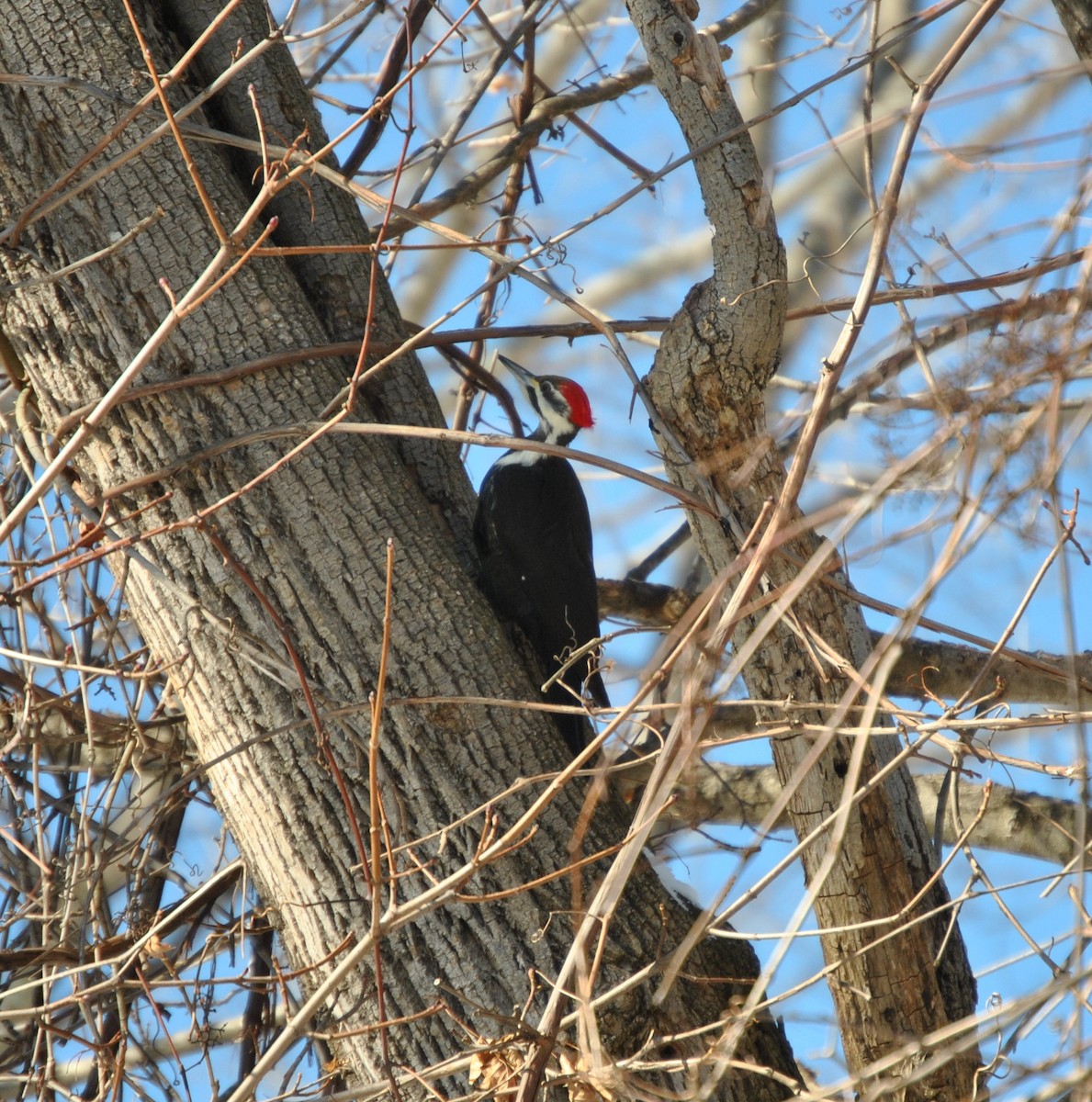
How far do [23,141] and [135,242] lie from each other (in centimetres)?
29

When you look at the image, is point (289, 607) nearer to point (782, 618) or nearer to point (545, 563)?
point (782, 618)

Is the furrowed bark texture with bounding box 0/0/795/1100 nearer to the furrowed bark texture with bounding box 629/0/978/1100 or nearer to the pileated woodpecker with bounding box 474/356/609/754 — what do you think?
the furrowed bark texture with bounding box 629/0/978/1100

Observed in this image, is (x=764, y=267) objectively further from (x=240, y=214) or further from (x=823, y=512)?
(x=240, y=214)

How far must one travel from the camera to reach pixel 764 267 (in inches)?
84.2

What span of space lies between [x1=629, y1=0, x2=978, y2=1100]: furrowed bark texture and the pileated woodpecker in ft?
1.91

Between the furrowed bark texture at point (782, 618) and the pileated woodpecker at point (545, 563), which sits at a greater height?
the pileated woodpecker at point (545, 563)

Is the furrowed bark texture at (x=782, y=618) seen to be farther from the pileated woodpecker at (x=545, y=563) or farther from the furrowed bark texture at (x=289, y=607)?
the pileated woodpecker at (x=545, y=563)

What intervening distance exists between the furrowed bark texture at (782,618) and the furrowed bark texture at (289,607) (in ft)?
0.95

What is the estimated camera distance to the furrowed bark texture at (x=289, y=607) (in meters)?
2.27

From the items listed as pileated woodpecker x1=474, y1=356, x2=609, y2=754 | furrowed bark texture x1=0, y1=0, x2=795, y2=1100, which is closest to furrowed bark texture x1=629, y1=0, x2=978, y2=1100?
furrowed bark texture x1=0, y1=0, x2=795, y2=1100

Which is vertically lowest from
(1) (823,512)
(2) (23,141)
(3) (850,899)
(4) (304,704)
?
(3) (850,899)

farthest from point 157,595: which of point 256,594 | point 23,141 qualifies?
point 23,141

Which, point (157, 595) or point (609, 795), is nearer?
point (157, 595)

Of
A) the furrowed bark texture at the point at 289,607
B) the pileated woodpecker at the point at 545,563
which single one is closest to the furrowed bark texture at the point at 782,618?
the furrowed bark texture at the point at 289,607
